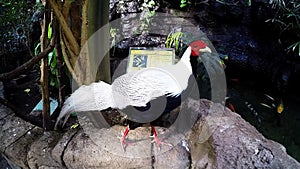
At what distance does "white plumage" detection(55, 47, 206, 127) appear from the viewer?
1.51m

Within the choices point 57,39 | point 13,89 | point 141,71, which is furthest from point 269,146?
point 13,89

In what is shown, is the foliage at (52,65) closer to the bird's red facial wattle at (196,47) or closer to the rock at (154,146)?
the rock at (154,146)

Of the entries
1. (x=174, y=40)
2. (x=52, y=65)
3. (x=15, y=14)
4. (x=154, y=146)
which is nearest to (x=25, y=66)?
(x=15, y=14)

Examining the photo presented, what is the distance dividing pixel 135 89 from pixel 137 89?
12 mm

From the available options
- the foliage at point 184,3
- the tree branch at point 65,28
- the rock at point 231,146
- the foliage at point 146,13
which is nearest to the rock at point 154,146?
the rock at point 231,146

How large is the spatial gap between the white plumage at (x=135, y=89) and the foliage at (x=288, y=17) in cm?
185

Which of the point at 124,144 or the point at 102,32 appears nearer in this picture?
the point at 124,144

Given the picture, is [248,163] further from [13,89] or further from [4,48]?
[4,48]

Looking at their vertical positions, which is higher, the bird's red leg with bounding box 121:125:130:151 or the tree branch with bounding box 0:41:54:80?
the tree branch with bounding box 0:41:54:80

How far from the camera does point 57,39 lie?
1.86 metres

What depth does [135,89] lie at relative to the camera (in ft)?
5.07

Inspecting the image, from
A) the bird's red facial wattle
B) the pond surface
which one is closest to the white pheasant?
the bird's red facial wattle

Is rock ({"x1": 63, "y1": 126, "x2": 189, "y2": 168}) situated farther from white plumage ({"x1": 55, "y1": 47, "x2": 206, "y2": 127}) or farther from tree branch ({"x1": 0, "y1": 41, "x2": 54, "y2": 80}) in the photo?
tree branch ({"x1": 0, "y1": 41, "x2": 54, "y2": 80})

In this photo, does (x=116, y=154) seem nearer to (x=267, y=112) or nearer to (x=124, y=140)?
(x=124, y=140)
